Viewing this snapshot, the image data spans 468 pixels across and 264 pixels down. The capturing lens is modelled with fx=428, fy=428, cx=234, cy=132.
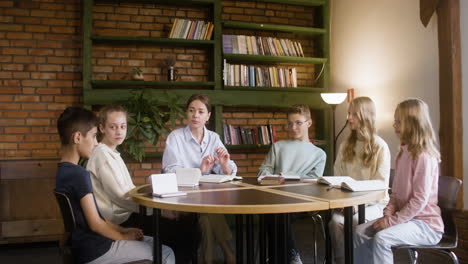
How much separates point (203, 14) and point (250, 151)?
1.65m

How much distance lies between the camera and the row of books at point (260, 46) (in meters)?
4.69

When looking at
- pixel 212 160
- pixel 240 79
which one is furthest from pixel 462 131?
pixel 240 79

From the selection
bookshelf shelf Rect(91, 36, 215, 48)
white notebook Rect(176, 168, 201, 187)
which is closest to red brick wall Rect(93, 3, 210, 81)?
bookshelf shelf Rect(91, 36, 215, 48)

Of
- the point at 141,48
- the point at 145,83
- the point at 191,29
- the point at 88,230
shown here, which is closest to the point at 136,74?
the point at 145,83

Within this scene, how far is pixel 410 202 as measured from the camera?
6.85 ft

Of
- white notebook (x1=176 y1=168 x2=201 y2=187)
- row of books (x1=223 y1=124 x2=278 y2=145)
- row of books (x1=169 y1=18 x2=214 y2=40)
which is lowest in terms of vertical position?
white notebook (x1=176 y1=168 x2=201 y2=187)

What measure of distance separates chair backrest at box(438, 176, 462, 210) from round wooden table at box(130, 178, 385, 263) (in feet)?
1.35

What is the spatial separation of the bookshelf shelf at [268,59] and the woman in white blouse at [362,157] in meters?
2.16

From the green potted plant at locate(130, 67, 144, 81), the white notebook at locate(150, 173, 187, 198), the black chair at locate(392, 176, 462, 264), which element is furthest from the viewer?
the green potted plant at locate(130, 67, 144, 81)

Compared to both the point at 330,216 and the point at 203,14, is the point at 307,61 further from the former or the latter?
the point at 330,216

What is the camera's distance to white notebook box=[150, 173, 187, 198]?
6.23 ft

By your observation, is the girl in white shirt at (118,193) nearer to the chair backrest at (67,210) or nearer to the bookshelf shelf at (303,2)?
the chair backrest at (67,210)

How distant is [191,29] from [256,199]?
3144mm

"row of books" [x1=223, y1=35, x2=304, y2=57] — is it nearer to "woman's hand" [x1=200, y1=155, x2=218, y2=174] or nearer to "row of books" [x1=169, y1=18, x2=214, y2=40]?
"row of books" [x1=169, y1=18, x2=214, y2=40]
